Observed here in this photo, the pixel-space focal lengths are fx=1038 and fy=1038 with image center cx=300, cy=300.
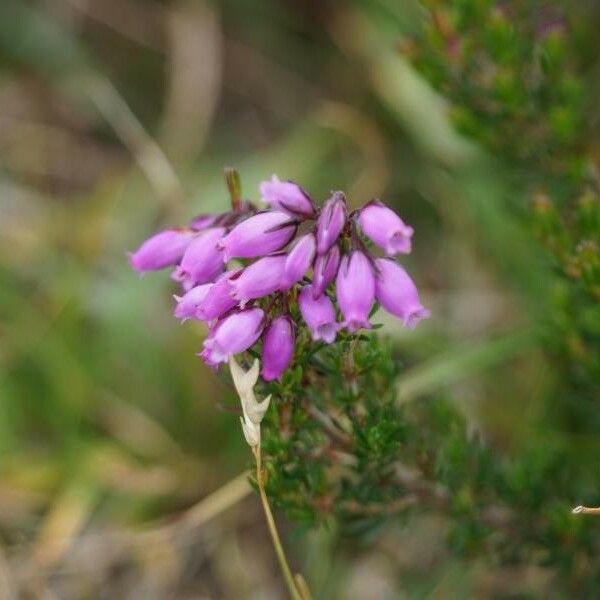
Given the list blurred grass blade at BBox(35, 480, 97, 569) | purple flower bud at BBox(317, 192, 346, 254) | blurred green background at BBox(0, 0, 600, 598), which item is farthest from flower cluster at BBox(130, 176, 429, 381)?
blurred grass blade at BBox(35, 480, 97, 569)

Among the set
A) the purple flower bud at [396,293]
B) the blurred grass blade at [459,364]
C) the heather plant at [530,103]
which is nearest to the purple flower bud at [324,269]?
the purple flower bud at [396,293]

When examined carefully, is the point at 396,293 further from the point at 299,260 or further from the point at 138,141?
the point at 138,141

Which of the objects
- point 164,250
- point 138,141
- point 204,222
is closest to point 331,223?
point 204,222

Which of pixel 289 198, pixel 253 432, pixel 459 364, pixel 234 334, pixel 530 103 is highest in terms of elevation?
pixel 530 103

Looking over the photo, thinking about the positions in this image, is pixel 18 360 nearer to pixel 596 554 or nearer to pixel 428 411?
pixel 428 411

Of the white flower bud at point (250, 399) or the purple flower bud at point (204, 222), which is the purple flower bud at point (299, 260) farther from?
the purple flower bud at point (204, 222)

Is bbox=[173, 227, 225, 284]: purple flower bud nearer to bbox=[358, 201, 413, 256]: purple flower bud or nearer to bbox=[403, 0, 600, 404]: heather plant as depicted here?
bbox=[358, 201, 413, 256]: purple flower bud

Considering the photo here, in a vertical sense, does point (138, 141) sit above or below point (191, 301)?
above
